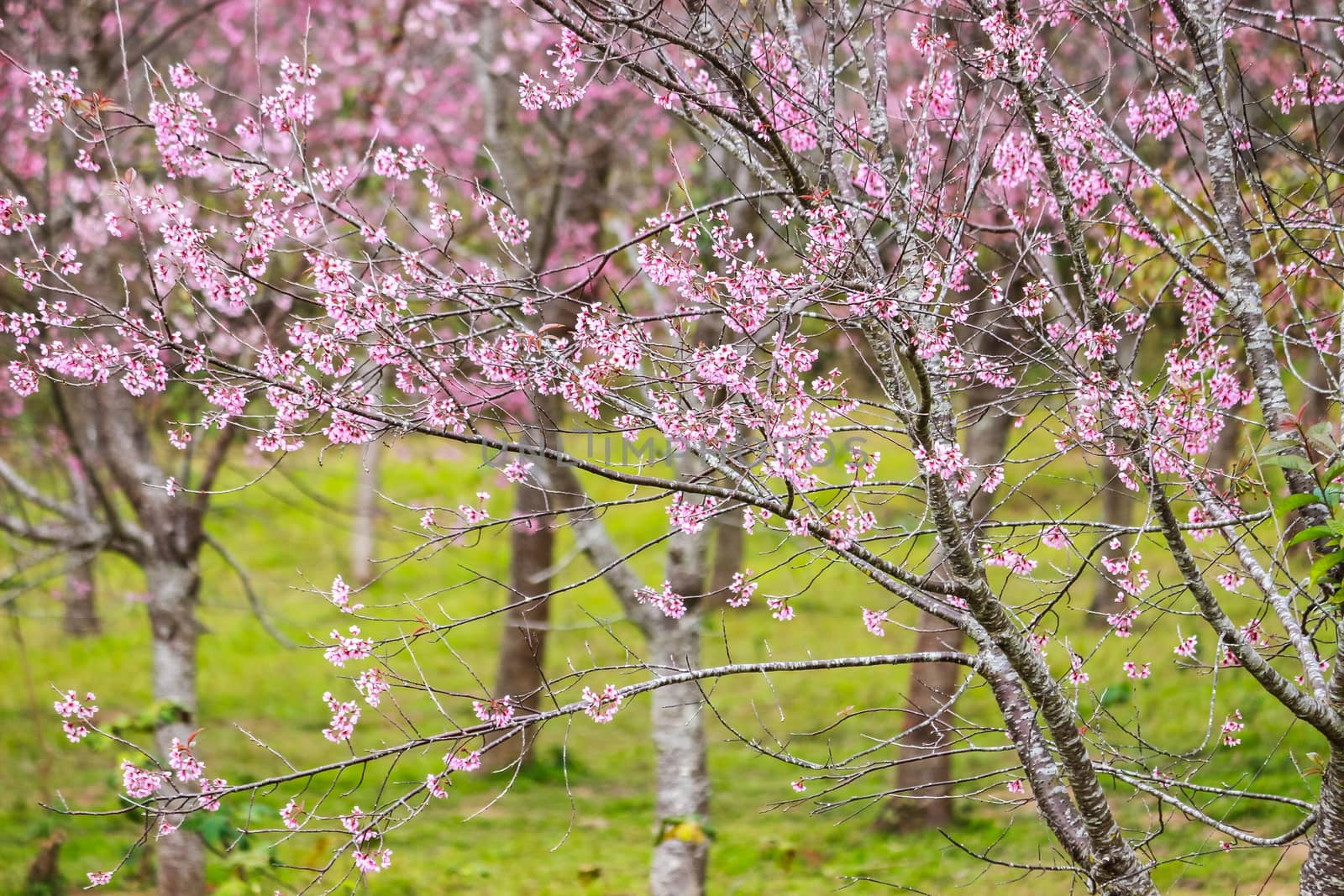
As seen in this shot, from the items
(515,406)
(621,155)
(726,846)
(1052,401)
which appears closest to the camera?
(1052,401)

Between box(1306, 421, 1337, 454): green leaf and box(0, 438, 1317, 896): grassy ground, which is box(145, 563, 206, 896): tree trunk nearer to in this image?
box(0, 438, 1317, 896): grassy ground

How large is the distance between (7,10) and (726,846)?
8.60 metres

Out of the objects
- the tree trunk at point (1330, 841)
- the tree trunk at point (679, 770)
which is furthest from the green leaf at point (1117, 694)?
the tree trunk at point (1330, 841)

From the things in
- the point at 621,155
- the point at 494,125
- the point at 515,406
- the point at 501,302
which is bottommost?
the point at 501,302

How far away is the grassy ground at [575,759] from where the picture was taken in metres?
8.30

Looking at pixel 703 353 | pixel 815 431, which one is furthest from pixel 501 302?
pixel 815 431

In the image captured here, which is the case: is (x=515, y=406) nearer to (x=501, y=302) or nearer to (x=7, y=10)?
(x=7, y=10)

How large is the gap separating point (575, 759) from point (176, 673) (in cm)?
518

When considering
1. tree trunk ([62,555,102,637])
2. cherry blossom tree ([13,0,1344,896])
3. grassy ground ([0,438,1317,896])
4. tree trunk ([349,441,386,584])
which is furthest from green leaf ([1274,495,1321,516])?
tree trunk ([349,441,386,584])

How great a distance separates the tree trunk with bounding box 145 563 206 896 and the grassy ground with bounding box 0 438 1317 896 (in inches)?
14.9

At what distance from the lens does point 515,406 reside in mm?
12117

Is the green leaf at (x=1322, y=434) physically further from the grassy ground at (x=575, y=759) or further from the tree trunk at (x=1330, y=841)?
the grassy ground at (x=575, y=759)

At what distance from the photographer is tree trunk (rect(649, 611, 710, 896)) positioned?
7.21 meters

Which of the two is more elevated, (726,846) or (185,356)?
(185,356)
